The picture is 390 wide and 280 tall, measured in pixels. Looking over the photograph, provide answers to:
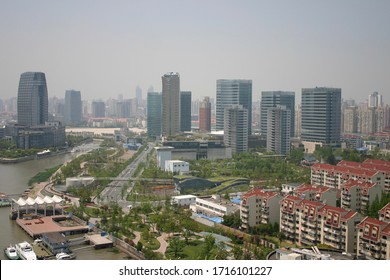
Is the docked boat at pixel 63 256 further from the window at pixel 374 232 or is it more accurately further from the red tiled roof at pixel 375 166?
the red tiled roof at pixel 375 166

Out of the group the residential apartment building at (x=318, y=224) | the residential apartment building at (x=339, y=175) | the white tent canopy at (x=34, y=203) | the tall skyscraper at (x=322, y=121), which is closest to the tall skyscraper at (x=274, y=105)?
the tall skyscraper at (x=322, y=121)

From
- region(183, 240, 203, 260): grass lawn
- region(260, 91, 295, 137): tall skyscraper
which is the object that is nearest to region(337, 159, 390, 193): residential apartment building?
region(183, 240, 203, 260): grass lawn

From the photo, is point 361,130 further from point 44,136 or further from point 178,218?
point 44,136

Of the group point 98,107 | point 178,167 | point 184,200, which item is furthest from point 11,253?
point 98,107

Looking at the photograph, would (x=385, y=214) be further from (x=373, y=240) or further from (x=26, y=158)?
(x=26, y=158)

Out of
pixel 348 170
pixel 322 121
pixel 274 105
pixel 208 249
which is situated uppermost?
pixel 274 105
